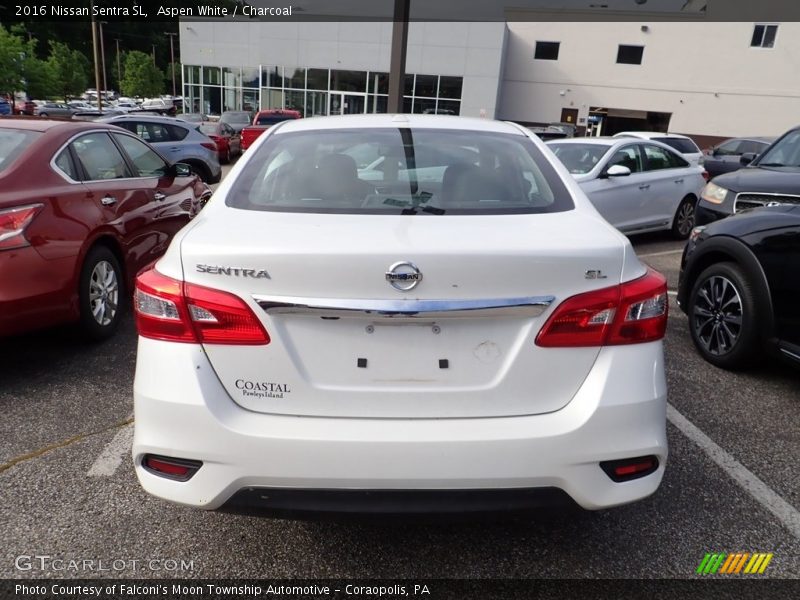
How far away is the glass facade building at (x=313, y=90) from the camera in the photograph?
38.8m

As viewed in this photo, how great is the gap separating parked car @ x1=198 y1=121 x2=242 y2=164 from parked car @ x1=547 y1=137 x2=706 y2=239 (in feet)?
40.3

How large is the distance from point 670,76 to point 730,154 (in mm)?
24483

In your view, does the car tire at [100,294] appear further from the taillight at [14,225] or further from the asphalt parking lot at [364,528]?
the asphalt parking lot at [364,528]

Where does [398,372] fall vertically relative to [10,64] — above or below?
below

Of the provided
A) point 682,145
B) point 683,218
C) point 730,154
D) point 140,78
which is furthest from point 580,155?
point 140,78

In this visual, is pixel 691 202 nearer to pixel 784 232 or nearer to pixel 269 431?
pixel 784 232

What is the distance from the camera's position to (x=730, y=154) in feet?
62.5

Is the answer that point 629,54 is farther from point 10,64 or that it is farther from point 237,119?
point 10,64

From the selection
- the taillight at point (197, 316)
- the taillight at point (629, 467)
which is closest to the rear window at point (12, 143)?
the taillight at point (197, 316)

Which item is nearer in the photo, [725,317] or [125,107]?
[725,317]

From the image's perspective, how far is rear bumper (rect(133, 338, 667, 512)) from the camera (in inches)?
76.2

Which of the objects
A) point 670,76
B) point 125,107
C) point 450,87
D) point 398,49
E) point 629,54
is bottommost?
point 125,107

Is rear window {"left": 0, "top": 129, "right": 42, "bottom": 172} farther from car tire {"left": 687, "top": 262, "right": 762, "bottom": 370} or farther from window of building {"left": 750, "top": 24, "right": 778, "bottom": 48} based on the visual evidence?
window of building {"left": 750, "top": 24, "right": 778, "bottom": 48}

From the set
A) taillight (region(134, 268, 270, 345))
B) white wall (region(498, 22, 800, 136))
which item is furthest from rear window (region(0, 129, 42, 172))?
white wall (region(498, 22, 800, 136))
